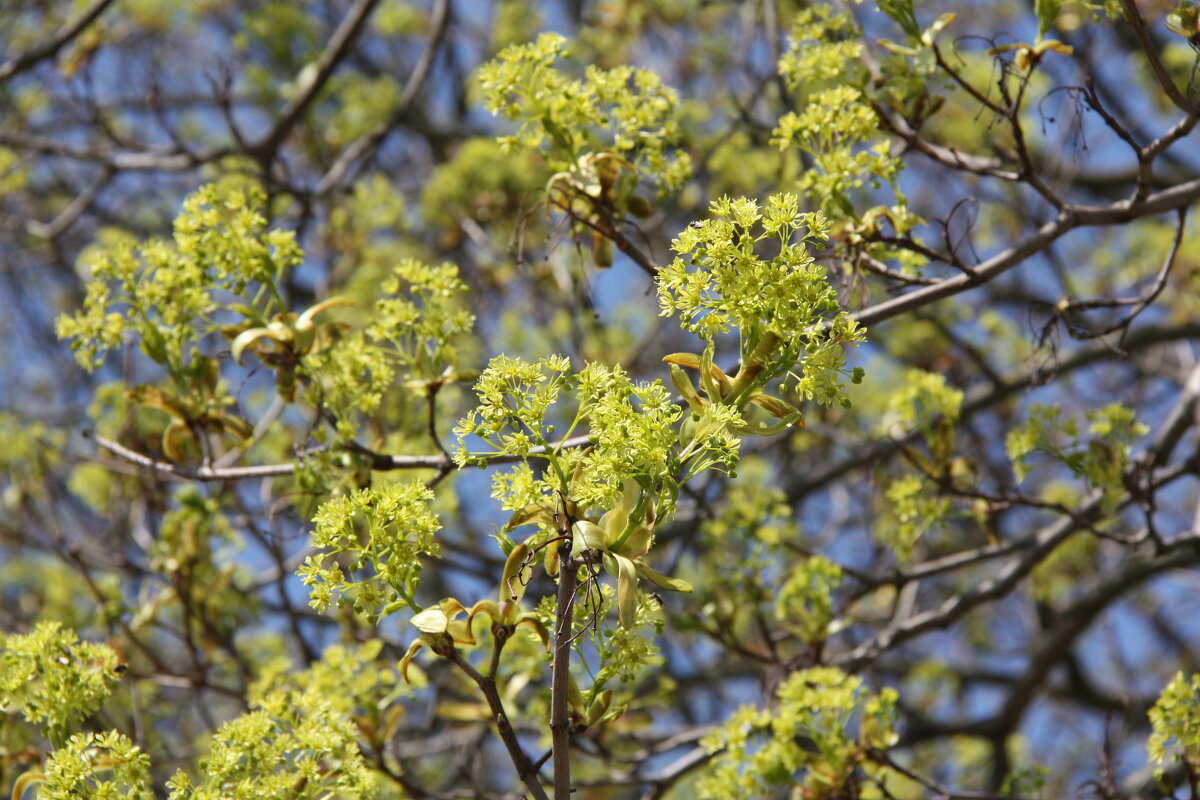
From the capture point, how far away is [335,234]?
6.50m

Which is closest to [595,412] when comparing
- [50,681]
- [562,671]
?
[562,671]

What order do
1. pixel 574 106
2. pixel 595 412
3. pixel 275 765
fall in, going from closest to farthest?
pixel 595 412, pixel 275 765, pixel 574 106

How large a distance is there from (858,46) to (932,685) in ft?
13.8

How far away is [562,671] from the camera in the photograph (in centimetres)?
190

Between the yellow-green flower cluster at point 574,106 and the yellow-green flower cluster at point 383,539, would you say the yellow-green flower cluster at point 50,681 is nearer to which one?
the yellow-green flower cluster at point 383,539

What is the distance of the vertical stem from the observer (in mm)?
1896

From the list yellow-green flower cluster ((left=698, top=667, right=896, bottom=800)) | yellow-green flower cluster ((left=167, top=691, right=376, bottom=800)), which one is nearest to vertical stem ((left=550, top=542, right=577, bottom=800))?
yellow-green flower cluster ((left=167, top=691, right=376, bottom=800))

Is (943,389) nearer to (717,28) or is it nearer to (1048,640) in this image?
(1048,640)

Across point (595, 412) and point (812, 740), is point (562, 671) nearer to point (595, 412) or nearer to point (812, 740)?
point (595, 412)

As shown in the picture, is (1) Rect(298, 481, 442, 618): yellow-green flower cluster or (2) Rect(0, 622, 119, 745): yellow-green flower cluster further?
(2) Rect(0, 622, 119, 745): yellow-green flower cluster

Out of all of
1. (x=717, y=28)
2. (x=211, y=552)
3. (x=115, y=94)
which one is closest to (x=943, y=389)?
(x=211, y=552)

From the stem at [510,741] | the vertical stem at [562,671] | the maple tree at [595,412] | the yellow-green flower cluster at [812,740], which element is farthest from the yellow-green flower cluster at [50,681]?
the yellow-green flower cluster at [812,740]

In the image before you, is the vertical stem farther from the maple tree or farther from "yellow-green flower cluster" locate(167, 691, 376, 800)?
"yellow-green flower cluster" locate(167, 691, 376, 800)

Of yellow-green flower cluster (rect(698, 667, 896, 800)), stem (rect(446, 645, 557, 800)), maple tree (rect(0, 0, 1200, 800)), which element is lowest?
stem (rect(446, 645, 557, 800))
